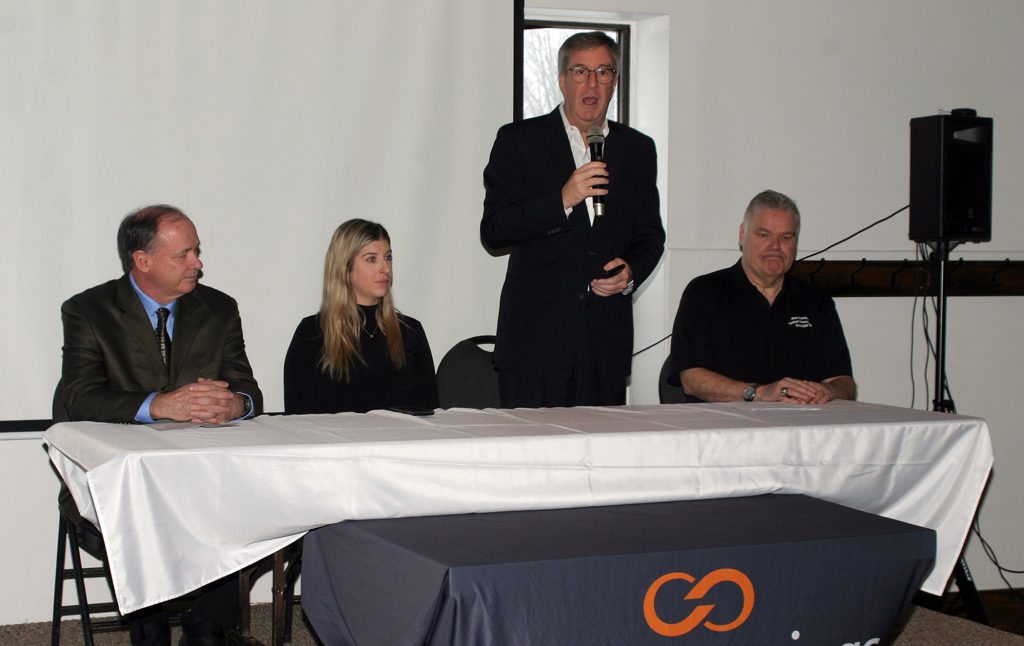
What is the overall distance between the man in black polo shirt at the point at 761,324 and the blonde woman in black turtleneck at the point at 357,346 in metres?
0.89

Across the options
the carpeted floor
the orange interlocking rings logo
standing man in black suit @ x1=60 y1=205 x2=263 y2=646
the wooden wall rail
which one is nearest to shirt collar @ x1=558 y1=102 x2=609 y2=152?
standing man in black suit @ x1=60 y1=205 x2=263 y2=646

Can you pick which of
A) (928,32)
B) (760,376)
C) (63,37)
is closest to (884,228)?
(928,32)

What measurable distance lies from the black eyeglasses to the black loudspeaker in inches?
72.3

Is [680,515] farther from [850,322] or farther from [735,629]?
[850,322]

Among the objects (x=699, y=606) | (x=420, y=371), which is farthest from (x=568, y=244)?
(x=699, y=606)

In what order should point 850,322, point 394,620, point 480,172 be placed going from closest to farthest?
point 394,620, point 480,172, point 850,322

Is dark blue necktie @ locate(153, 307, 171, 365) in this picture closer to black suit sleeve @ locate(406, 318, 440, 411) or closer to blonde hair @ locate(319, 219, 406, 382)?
blonde hair @ locate(319, 219, 406, 382)

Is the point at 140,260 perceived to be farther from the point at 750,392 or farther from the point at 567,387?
the point at 750,392

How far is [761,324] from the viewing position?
3521mm

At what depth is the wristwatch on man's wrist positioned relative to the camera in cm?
317

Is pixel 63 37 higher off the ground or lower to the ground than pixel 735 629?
higher

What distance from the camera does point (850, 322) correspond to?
15.0 feet

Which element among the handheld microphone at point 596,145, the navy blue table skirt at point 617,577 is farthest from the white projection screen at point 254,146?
the navy blue table skirt at point 617,577

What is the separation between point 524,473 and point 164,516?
71 centimetres
